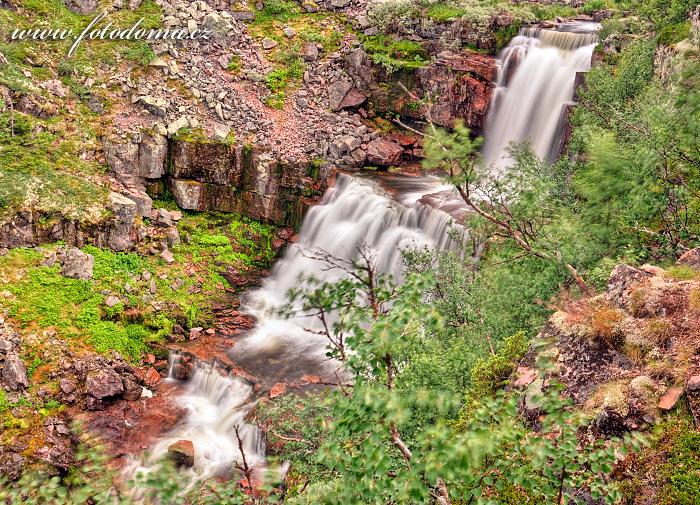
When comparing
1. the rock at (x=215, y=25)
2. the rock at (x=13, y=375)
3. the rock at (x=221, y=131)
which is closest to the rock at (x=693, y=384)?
the rock at (x=13, y=375)

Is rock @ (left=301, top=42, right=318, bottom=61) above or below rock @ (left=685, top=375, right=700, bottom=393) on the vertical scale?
above

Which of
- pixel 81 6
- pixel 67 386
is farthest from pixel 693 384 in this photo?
pixel 81 6

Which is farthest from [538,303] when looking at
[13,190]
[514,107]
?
[13,190]

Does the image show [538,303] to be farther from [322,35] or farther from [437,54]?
[322,35]

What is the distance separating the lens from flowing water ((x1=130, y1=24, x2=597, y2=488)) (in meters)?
15.1

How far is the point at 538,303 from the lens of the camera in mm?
9891

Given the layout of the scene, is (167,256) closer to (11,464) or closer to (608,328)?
(11,464)

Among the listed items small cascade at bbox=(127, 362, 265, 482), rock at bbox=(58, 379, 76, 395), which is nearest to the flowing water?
small cascade at bbox=(127, 362, 265, 482)

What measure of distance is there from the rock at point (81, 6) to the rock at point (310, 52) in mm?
10239

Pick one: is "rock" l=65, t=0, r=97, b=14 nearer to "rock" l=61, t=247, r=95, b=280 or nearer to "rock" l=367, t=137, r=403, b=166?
"rock" l=61, t=247, r=95, b=280

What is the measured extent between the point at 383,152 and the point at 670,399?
18965 millimetres

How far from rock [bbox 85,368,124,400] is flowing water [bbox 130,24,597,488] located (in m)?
1.82

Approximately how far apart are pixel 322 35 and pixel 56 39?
12.1 m

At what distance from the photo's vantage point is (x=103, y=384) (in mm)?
14656
